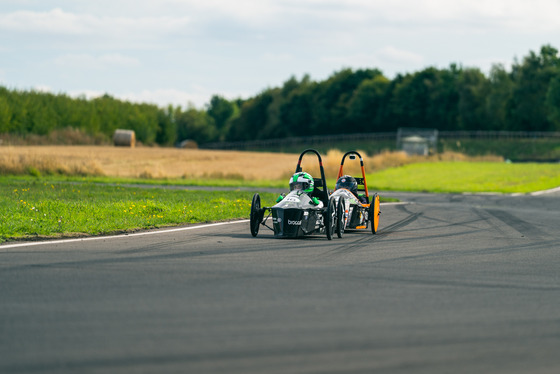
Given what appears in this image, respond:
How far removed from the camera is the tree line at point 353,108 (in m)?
69.7

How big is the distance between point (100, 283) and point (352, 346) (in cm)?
388

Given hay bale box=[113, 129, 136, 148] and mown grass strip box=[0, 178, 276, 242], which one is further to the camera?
hay bale box=[113, 129, 136, 148]

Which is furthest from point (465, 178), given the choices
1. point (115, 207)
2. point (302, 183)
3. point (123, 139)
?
point (123, 139)

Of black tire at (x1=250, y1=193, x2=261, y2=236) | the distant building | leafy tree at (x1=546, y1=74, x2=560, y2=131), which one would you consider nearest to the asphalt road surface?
black tire at (x1=250, y1=193, x2=261, y2=236)

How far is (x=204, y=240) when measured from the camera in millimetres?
14492

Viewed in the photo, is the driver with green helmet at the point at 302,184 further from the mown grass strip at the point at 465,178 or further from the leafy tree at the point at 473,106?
the leafy tree at the point at 473,106

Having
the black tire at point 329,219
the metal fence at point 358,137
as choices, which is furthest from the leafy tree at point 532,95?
the black tire at point 329,219

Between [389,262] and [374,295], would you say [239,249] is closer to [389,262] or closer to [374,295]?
[389,262]

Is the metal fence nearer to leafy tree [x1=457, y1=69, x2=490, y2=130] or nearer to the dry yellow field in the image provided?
leafy tree [x1=457, y1=69, x2=490, y2=130]

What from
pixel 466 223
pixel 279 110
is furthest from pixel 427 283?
pixel 279 110

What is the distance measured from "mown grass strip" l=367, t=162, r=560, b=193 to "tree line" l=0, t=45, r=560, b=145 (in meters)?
29.2

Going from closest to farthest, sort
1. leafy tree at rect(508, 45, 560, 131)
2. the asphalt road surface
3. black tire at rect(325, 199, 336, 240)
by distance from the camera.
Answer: the asphalt road surface → black tire at rect(325, 199, 336, 240) → leafy tree at rect(508, 45, 560, 131)

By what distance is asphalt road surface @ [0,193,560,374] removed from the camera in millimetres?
6219

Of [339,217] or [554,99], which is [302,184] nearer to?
[339,217]
